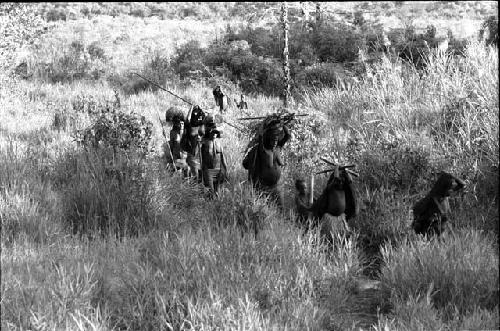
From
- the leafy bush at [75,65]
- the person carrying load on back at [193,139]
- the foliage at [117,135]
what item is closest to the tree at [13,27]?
the leafy bush at [75,65]

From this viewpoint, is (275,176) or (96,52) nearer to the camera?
(275,176)

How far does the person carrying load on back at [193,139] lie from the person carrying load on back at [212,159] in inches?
13.1

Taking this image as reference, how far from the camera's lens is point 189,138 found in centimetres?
567

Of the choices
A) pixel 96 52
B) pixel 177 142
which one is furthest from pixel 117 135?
pixel 96 52

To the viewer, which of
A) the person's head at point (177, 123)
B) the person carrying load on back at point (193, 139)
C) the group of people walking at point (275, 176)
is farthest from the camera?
the person's head at point (177, 123)

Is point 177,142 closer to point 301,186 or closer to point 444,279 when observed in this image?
point 301,186

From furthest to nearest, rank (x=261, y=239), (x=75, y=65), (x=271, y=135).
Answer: (x=75, y=65) → (x=271, y=135) → (x=261, y=239)

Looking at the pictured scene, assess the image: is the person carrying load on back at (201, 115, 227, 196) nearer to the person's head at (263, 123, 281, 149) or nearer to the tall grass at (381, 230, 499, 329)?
the person's head at (263, 123, 281, 149)

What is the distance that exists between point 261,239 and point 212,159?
142 cm

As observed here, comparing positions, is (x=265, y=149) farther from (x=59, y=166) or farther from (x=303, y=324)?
(x=59, y=166)

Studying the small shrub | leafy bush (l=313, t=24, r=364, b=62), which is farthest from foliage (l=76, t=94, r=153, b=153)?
the small shrub

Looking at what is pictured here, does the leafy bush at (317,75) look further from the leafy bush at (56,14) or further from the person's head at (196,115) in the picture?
the leafy bush at (56,14)

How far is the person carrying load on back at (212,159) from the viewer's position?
5.23 meters

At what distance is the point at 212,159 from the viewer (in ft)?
17.3
